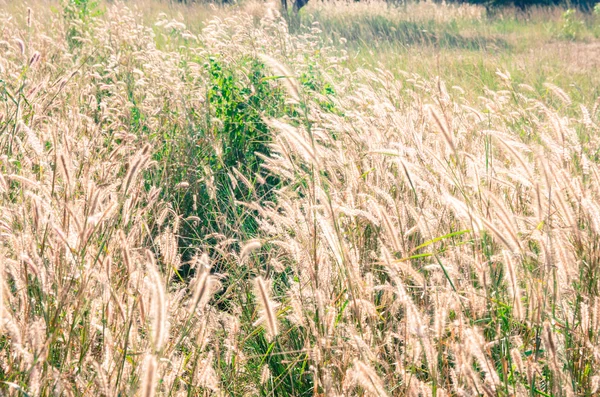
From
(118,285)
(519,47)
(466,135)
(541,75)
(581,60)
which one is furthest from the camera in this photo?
(519,47)

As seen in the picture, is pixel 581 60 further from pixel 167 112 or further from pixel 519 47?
pixel 167 112

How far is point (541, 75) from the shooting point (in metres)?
6.56

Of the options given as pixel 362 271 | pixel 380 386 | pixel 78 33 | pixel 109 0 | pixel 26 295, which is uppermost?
pixel 109 0

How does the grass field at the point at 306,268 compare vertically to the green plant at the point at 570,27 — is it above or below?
below

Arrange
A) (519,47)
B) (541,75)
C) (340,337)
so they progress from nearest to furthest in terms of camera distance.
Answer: (340,337)
(541,75)
(519,47)

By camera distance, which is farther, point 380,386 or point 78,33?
point 78,33

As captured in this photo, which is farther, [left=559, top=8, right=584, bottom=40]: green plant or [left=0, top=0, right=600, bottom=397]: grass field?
[left=559, top=8, right=584, bottom=40]: green plant

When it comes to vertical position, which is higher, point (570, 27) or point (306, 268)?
point (570, 27)

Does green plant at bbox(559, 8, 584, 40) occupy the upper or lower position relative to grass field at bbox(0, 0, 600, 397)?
upper

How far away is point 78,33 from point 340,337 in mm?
5315

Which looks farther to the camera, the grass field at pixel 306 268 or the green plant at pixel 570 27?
the green plant at pixel 570 27

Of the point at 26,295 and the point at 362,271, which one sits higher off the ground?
the point at 26,295

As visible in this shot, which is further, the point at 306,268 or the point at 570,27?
the point at 570,27

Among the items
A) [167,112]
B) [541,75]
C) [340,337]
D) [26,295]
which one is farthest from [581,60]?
[26,295]
